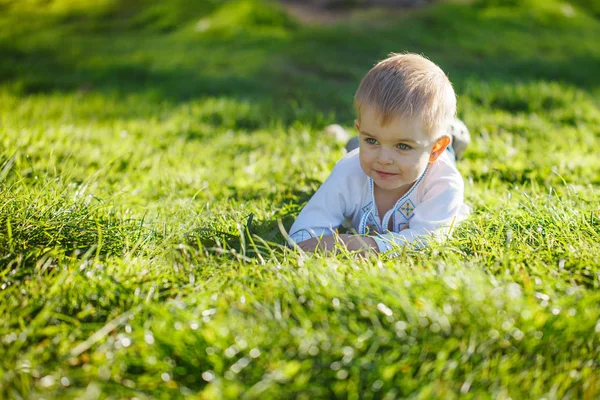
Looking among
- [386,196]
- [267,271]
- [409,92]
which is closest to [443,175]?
[386,196]

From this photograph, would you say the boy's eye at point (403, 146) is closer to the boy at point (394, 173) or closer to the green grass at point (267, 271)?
the boy at point (394, 173)

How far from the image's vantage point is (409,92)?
99.0 inches

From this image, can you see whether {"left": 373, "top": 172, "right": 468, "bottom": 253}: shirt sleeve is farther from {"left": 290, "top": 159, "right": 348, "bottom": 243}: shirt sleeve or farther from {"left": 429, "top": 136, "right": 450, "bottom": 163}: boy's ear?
{"left": 290, "top": 159, "right": 348, "bottom": 243}: shirt sleeve

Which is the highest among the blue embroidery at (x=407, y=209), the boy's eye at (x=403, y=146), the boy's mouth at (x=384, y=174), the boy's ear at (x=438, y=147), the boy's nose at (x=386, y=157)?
the boy's eye at (x=403, y=146)

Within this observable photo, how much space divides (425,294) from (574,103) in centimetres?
442

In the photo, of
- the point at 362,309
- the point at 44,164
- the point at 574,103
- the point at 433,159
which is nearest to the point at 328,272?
the point at 362,309

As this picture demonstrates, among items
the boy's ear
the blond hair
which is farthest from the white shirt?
the blond hair

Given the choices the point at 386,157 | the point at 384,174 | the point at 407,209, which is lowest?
the point at 407,209

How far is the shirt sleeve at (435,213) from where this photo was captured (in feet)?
8.71

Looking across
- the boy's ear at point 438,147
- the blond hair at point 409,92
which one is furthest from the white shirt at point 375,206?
the blond hair at point 409,92

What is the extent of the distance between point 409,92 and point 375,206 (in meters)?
0.71

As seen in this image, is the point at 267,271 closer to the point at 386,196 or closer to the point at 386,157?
the point at 386,157

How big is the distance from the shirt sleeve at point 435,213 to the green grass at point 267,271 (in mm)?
126

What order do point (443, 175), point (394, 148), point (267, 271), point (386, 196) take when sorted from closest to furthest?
point (267, 271) → point (394, 148) → point (443, 175) → point (386, 196)
